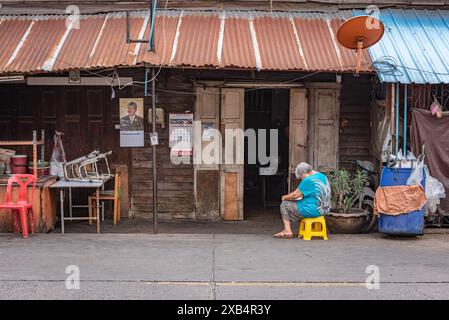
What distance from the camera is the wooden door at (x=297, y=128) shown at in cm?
1035

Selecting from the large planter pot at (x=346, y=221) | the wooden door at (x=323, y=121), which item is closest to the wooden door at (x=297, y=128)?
the wooden door at (x=323, y=121)

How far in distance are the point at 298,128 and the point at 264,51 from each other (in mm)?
2048

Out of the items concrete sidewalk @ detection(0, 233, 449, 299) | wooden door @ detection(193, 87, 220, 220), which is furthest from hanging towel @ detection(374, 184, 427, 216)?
wooden door @ detection(193, 87, 220, 220)

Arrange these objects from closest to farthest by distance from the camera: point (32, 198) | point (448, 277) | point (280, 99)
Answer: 1. point (448, 277)
2. point (32, 198)
3. point (280, 99)

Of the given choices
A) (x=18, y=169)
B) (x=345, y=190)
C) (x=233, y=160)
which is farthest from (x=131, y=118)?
(x=345, y=190)

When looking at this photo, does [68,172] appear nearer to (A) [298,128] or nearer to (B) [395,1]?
(A) [298,128]

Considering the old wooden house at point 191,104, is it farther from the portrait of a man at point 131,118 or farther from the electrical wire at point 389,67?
the electrical wire at point 389,67

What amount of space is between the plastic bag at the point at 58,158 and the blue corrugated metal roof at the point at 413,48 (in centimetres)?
620

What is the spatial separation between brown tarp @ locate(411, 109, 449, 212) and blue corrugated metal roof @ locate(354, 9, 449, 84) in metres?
0.74

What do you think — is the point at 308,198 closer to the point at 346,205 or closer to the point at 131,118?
the point at 346,205

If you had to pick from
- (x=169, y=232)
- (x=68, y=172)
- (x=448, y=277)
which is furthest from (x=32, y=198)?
(x=448, y=277)

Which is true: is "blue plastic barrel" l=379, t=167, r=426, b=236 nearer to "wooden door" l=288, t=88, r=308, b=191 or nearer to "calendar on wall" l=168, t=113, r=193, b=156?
"wooden door" l=288, t=88, r=308, b=191

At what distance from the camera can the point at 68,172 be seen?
9.15 meters
